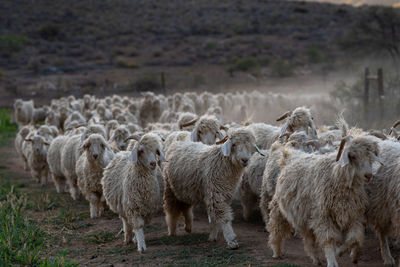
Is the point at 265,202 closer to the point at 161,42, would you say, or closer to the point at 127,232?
the point at 127,232

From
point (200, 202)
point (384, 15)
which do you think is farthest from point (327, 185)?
point (384, 15)

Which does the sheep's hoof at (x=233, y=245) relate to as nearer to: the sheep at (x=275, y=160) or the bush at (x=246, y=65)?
the sheep at (x=275, y=160)

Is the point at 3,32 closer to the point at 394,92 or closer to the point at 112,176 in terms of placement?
the point at 394,92

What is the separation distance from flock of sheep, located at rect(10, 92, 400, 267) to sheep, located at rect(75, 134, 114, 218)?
0.02 meters

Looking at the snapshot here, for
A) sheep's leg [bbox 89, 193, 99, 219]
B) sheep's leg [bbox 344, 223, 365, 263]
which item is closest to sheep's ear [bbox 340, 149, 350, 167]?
sheep's leg [bbox 344, 223, 365, 263]

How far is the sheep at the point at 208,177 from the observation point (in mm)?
6953

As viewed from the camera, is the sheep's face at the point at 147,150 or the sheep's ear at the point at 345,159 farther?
the sheep's face at the point at 147,150

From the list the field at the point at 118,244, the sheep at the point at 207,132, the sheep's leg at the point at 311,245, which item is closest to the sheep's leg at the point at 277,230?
the field at the point at 118,244

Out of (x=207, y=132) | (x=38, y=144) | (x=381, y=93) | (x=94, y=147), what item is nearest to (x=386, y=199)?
(x=207, y=132)

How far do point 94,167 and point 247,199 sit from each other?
2.84m

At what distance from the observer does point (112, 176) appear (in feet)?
25.6

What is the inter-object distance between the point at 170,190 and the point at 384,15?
29.6m

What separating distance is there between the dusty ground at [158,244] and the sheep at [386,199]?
42 cm

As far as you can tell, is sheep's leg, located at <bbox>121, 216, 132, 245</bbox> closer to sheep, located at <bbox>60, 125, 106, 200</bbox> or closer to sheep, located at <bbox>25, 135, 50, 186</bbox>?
sheep, located at <bbox>60, 125, 106, 200</bbox>
